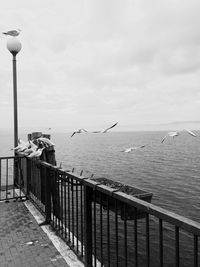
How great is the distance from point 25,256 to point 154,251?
6.36 m

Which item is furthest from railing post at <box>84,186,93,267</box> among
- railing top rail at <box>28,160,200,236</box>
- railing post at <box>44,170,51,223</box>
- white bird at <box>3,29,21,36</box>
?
white bird at <box>3,29,21,36</box>

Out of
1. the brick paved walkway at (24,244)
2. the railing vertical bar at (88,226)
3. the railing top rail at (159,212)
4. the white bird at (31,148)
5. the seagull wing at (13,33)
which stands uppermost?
the seagull wing at (13,33)

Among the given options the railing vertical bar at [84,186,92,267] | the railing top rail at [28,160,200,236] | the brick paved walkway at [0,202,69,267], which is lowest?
the brick paved walkway at [0,202,69,267]

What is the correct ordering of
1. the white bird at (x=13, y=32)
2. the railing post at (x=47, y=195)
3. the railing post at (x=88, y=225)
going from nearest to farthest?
1. the railing post at (x=88, y=225)
2. the railing post at (x=47, y=195)
3. the white bird at (x=13, y=32)

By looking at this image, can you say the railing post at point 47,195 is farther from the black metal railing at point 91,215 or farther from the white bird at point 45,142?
the white bird at point 45,142

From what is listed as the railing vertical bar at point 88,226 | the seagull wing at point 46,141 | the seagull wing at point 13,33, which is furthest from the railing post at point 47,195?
the seagull wing at point 13,33

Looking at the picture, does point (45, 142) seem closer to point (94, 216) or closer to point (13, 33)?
point (94, 216)

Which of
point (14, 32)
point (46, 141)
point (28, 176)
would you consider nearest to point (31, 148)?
point (46, 141)

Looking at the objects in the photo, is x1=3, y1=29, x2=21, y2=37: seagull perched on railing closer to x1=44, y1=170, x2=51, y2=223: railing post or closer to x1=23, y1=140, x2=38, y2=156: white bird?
x1=23, y1=140, x2=38, y2=156: white bird

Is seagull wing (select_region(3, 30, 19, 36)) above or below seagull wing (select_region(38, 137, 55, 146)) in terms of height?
above

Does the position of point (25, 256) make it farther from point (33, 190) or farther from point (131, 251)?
point (131, 251)

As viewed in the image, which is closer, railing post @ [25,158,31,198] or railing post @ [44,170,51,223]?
railing post @ [44,170,51,223]

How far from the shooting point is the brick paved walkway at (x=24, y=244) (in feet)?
11.4

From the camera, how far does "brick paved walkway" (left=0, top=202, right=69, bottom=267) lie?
3482mm
